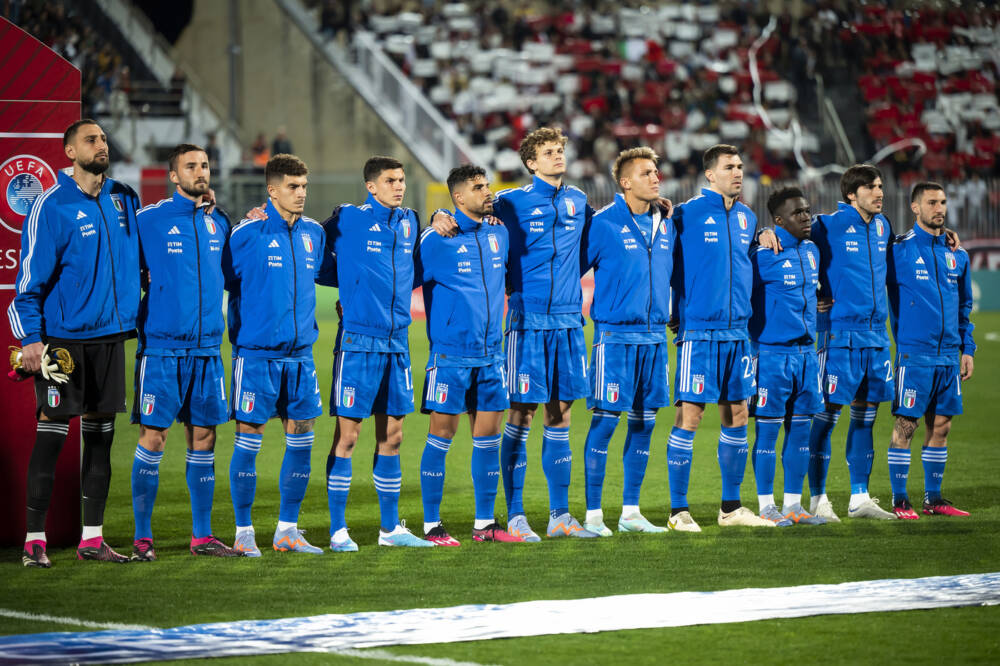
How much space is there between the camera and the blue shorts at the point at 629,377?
26.4 feet

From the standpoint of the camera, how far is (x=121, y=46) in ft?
92.9

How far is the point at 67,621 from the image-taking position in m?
5.90

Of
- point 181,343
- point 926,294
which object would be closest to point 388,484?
point 181,343

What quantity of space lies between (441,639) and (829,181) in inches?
901

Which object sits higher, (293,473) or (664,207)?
(664,207)

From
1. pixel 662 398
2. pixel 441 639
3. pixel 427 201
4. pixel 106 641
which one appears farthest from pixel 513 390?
pixel 427 201

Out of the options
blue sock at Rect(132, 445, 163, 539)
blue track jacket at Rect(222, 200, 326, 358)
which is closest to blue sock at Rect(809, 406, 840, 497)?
blue track jacket at Rect(222, 200, 326, 358)

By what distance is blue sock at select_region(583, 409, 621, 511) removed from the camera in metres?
8.06

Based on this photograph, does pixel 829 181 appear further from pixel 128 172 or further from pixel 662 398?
pixel 662 398

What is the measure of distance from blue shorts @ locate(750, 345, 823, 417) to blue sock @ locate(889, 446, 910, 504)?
72 cm

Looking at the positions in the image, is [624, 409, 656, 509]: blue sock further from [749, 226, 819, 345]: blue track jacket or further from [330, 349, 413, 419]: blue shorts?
[330, 349, 413, 419]: blue shorts

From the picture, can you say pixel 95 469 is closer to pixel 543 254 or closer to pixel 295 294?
pixel 295 294

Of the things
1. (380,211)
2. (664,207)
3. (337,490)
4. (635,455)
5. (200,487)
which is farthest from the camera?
(664,207)

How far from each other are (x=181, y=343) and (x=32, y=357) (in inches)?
30.0
